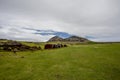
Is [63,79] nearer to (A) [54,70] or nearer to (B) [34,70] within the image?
(A) [54,70]

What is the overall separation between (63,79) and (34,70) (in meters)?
6.88

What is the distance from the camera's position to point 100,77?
21.7 metres

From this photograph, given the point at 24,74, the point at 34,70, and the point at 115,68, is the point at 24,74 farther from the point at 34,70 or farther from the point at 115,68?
the point at 115,68

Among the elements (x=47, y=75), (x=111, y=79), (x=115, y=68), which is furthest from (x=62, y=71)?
(x=115, y=68)

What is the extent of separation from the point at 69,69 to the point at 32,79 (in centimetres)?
784

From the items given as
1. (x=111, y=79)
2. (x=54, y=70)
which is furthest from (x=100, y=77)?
(x=54, y=70)

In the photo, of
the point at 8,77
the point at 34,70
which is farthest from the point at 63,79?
the point at 8,77

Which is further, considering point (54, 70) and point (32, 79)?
point (54, 70)

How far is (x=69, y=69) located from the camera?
83.7 feet

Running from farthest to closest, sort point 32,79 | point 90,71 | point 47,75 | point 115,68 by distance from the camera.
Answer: point 115,68
point 90,71
point 47,75
point 32,79

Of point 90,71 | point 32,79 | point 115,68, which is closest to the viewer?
point 32,79

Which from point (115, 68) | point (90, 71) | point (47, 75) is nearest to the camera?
point (47, 75)

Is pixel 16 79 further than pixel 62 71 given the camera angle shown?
No

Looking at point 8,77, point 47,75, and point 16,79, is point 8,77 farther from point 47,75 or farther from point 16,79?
point 47,75
